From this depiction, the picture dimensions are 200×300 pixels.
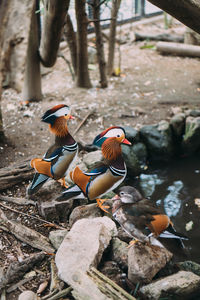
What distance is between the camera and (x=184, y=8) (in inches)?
97.4

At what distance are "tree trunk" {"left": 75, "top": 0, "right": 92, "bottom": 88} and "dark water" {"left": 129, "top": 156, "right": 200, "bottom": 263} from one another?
202 centimetres

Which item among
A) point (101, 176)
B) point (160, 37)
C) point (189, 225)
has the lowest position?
point (189, 225)

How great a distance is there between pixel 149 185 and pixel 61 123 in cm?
193

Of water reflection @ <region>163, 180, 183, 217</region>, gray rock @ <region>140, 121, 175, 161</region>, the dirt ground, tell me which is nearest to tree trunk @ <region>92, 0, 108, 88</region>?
the dirt ground

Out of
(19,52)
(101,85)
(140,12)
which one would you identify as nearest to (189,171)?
(101,85)

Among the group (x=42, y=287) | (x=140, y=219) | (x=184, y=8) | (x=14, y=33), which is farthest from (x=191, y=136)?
(x=14, y=33)

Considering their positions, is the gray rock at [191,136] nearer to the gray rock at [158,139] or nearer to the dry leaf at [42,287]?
the gray rock at [158,139]

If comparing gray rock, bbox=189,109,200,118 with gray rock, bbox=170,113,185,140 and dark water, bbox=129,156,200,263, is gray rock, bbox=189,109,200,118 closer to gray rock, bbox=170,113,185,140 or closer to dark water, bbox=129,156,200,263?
gray rock, bbox=170,113,185,140

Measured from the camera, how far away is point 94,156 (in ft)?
12.3

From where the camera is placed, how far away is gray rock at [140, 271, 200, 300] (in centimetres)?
233

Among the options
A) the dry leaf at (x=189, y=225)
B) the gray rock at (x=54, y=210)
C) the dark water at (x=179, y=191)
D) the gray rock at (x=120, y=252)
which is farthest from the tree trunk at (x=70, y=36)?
the gray rock at (x=120, y=252)

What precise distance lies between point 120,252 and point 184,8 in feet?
6.25

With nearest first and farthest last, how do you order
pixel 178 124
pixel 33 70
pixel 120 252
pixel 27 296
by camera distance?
pixel 27 296, pixel 120 252, pixel 178 124, pixel 33 70

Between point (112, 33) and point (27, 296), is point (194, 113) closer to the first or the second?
point (112, 33)
